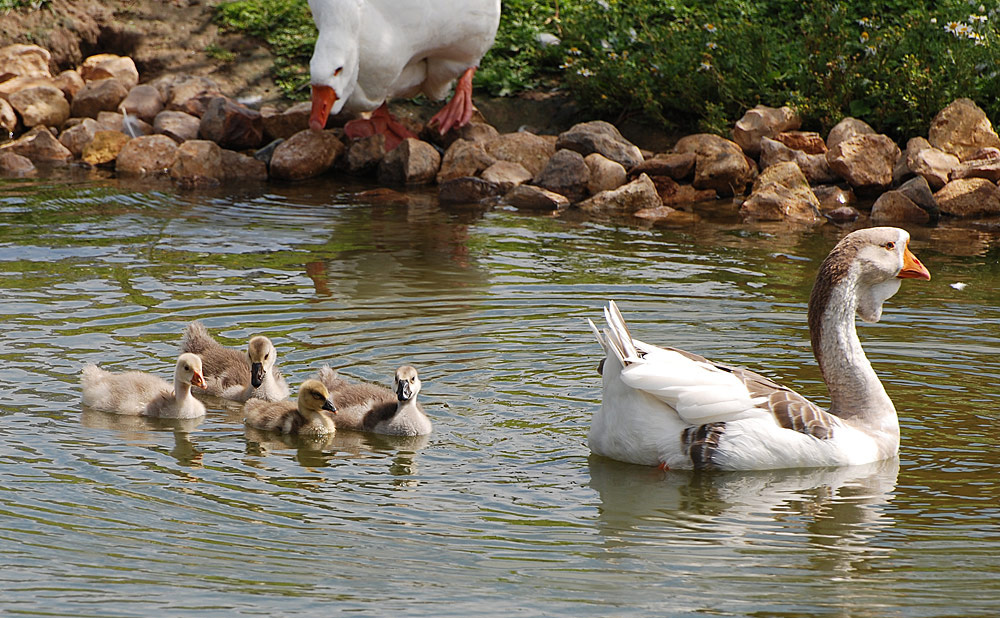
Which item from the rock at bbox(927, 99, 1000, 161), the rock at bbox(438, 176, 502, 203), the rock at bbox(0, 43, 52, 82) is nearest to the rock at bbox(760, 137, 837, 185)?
the rock at bbox(927, 99, 1000, 161)

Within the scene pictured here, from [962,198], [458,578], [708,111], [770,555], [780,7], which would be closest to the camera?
[458,578]

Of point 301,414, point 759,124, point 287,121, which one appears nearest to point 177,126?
point 287,121

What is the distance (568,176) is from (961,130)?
3.75 m

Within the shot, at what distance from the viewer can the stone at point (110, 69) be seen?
52.9ft

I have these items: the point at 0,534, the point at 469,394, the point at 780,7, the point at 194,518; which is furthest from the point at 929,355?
the point at 780,7

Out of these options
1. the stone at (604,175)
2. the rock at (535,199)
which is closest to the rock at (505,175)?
the rock at (535,199)

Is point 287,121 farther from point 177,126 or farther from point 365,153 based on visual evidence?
point 177,126

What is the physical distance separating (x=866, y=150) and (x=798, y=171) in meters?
0.68

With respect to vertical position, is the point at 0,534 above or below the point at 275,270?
below

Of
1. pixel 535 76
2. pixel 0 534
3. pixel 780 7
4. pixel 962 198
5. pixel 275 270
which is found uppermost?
pixel 780 7

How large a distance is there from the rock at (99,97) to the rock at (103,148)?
2.81 feet

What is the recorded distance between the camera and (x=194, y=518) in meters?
5.28

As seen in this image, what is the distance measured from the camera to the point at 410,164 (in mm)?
13922

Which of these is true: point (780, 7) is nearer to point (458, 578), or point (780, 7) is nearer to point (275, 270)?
point (275, 270)
